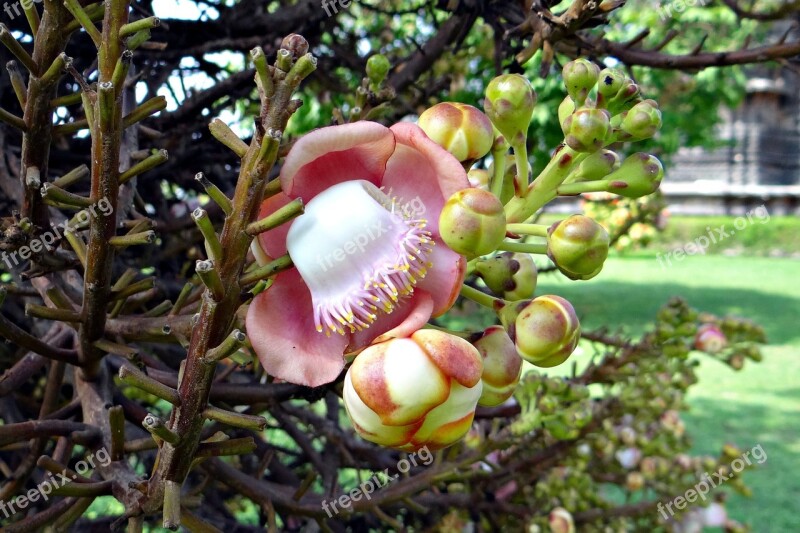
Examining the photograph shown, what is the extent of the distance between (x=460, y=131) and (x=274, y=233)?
156 millimetres

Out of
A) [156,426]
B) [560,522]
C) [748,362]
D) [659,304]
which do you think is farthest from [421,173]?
[659,304]

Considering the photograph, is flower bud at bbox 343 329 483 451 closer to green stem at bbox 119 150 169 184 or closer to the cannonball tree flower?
the cannonball tree flower

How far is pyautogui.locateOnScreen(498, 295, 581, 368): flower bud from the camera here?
1.69ft

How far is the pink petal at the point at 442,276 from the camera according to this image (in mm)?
494

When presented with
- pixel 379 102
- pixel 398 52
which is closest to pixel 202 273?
pixel 379 102

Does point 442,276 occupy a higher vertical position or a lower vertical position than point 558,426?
higher

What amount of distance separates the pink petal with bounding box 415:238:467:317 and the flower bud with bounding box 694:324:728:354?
1063 millimetres

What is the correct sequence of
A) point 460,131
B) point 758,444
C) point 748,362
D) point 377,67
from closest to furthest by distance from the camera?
point 460,131, point 377,67, point 758,444, point 748,362

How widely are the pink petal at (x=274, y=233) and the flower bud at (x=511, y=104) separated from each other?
6.9 inches

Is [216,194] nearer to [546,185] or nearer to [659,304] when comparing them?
[546,185]

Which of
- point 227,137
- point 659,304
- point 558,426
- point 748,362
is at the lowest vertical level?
point 659,304

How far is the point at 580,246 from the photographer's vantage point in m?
0.48

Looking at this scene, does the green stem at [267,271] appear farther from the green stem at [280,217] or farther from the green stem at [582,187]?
the green stem at [582,187]

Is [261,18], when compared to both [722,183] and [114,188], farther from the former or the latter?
[722,183]
